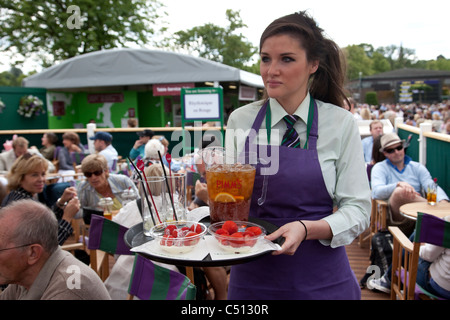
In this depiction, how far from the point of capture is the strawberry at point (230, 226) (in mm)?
982

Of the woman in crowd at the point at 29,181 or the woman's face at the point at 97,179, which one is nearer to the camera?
the woman in crowd at the point at 29,181

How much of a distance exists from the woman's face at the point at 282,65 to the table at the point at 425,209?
93.5 inches

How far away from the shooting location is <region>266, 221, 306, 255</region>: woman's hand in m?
0.91

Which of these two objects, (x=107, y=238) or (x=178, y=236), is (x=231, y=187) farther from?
(x=107, y=238)

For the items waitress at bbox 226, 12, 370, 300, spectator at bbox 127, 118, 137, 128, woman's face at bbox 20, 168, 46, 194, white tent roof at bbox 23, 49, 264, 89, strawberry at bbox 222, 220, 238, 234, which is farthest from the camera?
white tent roof at bbox 23, 49, 264, 89

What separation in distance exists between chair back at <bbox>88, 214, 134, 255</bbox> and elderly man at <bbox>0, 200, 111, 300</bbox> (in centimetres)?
37

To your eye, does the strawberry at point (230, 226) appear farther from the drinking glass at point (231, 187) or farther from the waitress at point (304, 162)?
the waitress at point (304, 162)

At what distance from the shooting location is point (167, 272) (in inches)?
59.5

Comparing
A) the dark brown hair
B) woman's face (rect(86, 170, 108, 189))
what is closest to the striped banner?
the dark brown hair

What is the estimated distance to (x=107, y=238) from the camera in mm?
2062

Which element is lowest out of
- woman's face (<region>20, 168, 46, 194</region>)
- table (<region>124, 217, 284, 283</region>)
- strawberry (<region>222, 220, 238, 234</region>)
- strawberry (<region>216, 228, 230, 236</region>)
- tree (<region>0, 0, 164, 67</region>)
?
woman's face (<region>20, 168, 46, 194</region>)

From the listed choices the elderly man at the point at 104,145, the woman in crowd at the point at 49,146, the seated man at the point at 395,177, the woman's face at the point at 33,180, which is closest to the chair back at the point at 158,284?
the woman's face at the point at 33,180

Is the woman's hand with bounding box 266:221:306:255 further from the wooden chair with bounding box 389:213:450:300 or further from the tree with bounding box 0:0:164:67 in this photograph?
the tree with bounding box 0:0:164:67
